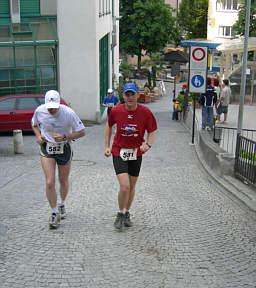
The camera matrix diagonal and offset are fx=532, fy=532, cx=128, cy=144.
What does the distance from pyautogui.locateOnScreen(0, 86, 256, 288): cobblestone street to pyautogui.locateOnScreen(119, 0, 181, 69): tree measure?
43128 mm

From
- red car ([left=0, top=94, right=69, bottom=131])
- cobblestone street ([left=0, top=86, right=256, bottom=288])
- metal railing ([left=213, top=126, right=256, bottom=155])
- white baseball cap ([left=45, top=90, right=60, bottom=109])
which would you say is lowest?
red car ([left=0, top=94, right=69, bottom=131])

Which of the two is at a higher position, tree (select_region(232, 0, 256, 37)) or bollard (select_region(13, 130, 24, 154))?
tree (select_region(232, 0, 256, 37))

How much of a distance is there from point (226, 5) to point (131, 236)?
55.3 meters

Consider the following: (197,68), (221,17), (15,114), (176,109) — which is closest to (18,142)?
(15,114)

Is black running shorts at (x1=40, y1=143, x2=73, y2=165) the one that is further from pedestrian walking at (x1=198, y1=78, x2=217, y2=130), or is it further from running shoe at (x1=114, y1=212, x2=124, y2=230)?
pedestrian walking at (x1=198, y1=78, x2=217, y2=130)

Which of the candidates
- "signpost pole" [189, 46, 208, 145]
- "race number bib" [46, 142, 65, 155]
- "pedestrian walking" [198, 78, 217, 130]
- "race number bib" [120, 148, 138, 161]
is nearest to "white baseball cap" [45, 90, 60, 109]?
"race number bib" [46, 142, 65, 155]

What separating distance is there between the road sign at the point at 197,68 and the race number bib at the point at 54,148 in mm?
9514

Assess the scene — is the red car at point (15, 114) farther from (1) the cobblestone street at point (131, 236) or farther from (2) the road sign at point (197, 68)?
(1) the cobblestone street at point (131, 236)

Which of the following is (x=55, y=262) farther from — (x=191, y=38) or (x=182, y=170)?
(x=191, y=38)

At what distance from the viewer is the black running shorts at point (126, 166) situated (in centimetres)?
674

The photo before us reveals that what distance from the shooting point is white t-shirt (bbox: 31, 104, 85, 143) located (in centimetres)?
679

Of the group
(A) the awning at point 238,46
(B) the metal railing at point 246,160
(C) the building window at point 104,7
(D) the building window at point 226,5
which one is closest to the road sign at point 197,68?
(B) the metal railing at point 246,160

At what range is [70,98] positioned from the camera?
76.0ft

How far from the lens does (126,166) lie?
6.79 metres
